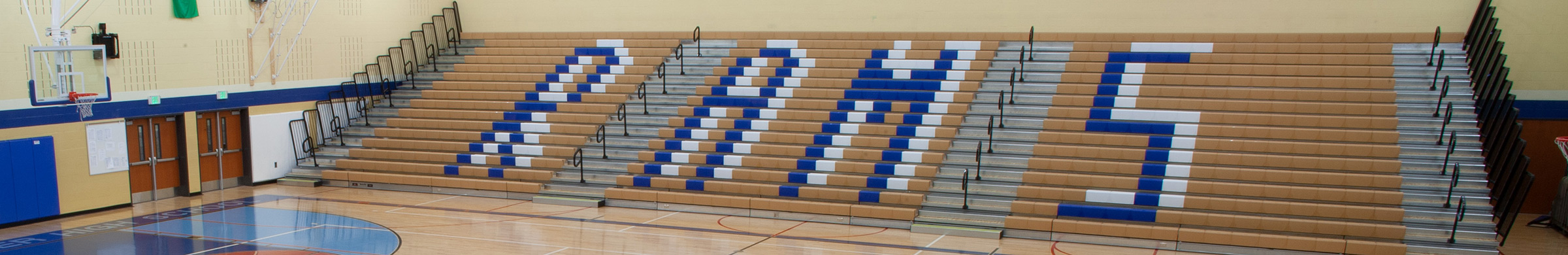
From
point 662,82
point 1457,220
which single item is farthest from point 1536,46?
point 662,82

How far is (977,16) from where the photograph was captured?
14836mm

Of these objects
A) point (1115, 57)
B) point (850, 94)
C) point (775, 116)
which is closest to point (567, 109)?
point (775, 116)

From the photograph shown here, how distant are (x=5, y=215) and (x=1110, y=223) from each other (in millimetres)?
11472

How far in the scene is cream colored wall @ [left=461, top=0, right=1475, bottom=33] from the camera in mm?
13258

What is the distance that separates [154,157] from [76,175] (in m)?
1.13

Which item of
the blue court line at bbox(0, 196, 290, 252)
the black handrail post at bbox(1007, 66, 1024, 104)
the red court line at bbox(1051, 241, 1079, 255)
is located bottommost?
the blue court line at bbox(0, 196, 290, 252)

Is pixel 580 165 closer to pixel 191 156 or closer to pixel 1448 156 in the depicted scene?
pixel 191 156

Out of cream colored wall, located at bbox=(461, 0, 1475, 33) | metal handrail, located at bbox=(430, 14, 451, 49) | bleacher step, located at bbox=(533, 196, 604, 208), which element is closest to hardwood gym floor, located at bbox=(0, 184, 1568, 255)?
bleacher step, located at bbox=(533, 196, 604, 208)

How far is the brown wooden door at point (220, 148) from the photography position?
1368 cm

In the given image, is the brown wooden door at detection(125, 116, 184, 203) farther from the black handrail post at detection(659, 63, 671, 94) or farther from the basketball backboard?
the black handrail post at detection(659, 63, 671, 94)

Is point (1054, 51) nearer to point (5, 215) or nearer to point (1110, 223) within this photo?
point (1110, 223)

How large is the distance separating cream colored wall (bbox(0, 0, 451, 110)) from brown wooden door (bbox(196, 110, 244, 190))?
444mm

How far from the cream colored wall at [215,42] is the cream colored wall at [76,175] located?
451 millimetres

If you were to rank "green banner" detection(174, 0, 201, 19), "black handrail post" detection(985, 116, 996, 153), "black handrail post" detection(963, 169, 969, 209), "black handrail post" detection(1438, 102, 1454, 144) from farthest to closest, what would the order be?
"green banner" detection(174, 0, 201, 19)
"black handrail post" detection(985, 116, 996, 153)
"black handrail post" detection(1438, 102, 1454, 144)
"black handrail post" detection(963, 169, 969, 209)
